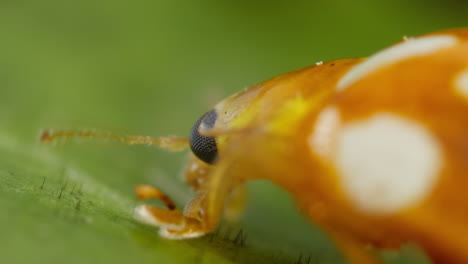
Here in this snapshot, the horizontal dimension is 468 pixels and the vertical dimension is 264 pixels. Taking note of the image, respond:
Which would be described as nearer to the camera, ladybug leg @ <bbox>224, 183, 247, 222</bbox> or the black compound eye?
the black compound eye

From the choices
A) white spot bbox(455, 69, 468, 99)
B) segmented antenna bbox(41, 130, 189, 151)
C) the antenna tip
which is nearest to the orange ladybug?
white spot bbox(455, 69, 468, 99)

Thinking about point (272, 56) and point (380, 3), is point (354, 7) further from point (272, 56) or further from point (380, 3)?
point (272, 56)

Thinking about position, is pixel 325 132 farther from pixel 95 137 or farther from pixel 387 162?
pixel 95 137

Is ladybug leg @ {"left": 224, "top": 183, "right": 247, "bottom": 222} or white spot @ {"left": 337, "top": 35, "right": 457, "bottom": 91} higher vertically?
white spot @ {"left": 337, "top": 35, "right": 457, "bottom": 91}

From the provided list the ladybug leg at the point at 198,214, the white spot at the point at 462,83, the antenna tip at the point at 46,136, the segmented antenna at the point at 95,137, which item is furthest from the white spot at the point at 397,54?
the antenna tip at the point at 46,136

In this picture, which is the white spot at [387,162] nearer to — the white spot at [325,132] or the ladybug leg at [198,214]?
the white spot at [325,132]

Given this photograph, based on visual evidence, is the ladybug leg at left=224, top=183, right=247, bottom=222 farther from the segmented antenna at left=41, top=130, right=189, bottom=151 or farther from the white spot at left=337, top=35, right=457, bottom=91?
the white spot at left=337, top=35, right=457, bottom=91
